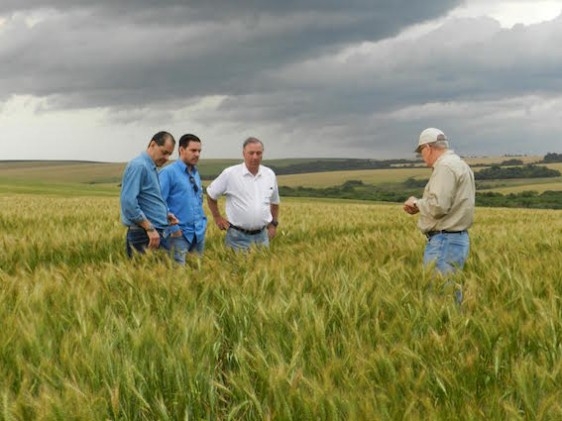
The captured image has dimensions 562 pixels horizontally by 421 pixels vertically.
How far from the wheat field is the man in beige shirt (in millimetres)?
949

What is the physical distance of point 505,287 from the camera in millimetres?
4098

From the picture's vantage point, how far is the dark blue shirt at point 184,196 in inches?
264

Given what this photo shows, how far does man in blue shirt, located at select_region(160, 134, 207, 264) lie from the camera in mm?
6656

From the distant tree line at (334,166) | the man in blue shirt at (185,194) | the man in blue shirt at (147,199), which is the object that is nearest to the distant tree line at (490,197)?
the distant tree line at (334,166)

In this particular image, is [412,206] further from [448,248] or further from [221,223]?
[221,223]

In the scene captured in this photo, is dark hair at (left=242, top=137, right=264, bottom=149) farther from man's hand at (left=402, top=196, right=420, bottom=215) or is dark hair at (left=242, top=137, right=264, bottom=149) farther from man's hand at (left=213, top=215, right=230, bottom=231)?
man's hand at (left=402, top=196, right=420, bottom=215)

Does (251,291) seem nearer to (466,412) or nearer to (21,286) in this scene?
(21,286)

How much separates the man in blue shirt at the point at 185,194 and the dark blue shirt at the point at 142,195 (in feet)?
1.07

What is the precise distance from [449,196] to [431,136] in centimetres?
57

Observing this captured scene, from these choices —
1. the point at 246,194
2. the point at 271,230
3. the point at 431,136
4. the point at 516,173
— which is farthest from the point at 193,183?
the point at 516,173

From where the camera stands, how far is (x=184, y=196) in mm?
6852

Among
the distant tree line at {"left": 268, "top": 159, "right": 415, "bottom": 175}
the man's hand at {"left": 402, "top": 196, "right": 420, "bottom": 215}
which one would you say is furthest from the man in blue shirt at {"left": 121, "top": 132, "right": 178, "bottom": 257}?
the distant tree line at {"left": 268, "top": 159, "right": 415, "bottom": 175}

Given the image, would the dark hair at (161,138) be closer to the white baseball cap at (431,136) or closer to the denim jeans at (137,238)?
the denim jeans at (137,238)

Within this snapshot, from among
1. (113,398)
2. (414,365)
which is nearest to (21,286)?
(113,398)
